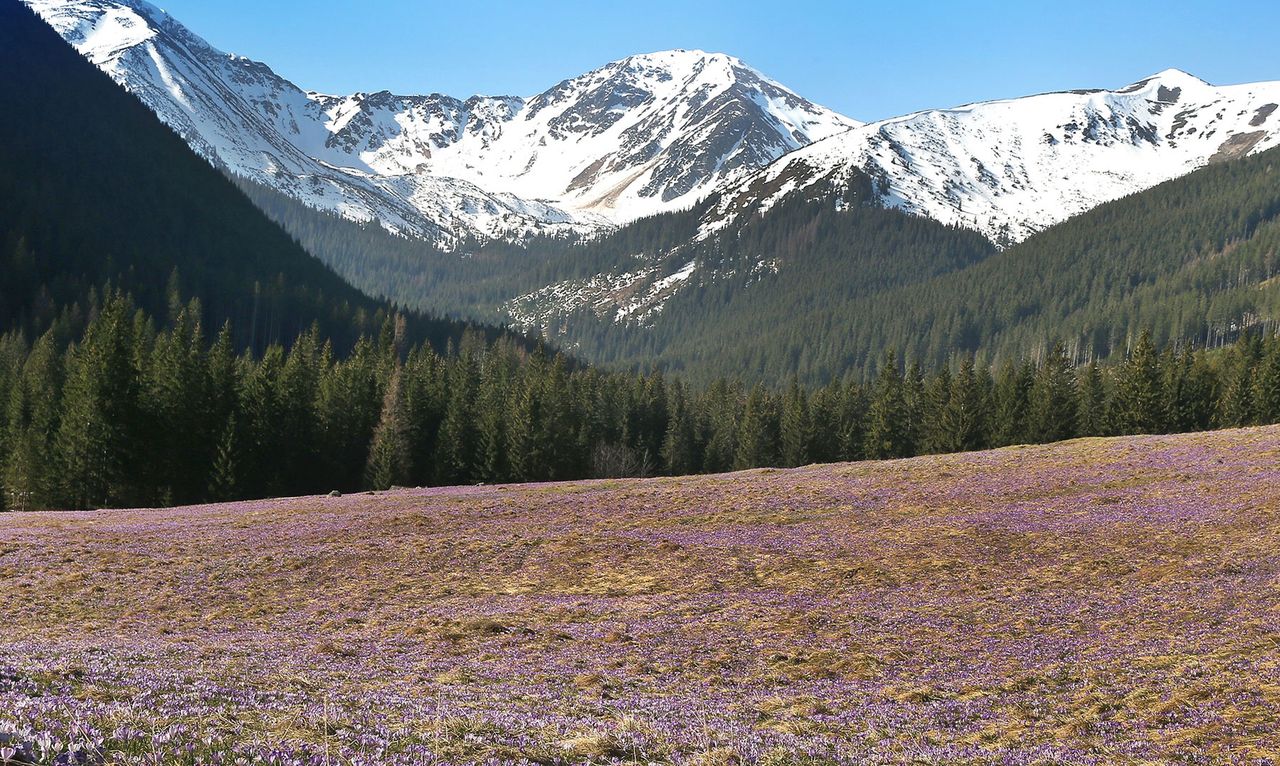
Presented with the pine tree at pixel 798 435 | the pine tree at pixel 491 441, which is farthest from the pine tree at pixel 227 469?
the pine tree at pixel 798 435

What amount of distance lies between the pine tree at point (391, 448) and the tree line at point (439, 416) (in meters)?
0.23

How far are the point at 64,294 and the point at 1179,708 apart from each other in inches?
8199

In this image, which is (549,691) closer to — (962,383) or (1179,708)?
(1179,708)

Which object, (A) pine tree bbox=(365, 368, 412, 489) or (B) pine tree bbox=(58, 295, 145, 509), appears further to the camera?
(A) pine tree bbox=(365, 368, 412, 489)

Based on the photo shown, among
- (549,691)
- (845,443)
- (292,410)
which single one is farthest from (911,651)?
(845,443)

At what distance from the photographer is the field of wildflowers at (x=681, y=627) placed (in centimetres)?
1024

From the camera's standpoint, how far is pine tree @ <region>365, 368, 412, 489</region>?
80369 mm

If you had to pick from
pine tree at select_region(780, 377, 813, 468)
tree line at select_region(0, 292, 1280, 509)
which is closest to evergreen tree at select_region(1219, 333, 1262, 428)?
tree line at select_region(0, 292, 1280, 509)

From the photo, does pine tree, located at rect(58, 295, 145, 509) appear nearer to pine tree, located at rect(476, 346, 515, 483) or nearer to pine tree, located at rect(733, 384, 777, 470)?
pine tree, located at rect(476, 346, 515, 483)

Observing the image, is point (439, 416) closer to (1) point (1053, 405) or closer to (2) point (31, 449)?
(2) point (31, 449)

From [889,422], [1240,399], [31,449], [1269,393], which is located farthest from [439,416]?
[1269,393]

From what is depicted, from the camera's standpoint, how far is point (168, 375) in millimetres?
68625

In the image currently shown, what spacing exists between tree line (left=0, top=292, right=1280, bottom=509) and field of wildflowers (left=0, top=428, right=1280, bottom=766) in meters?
26.1

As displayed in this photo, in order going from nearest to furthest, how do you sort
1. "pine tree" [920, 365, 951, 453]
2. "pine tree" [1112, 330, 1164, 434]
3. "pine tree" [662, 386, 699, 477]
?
"pine tree" [1112, 330, 1164, 434] → "pine tree" [920, 365, 951, 453] → "pine tree" [662, 386, 699, 477]
